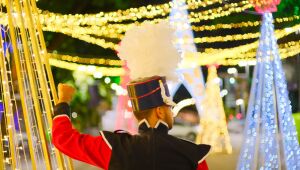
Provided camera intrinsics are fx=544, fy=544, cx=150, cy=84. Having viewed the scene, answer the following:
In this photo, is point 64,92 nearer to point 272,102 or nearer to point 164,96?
point 164,96

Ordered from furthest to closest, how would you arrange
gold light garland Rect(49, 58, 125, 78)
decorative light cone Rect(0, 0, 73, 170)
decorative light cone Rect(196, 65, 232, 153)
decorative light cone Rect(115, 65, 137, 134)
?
decorative light cone Rect(196, 65, 232, 153)
decorative light cone Rect(115, 65, 137, 134)
gold light garland Rect(49, 58, 125, 78)
decorative light cone Rect(0, 0, 73, 170)

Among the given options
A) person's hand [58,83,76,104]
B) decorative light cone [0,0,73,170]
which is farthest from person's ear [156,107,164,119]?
decorative light cone [0,0,73,170]

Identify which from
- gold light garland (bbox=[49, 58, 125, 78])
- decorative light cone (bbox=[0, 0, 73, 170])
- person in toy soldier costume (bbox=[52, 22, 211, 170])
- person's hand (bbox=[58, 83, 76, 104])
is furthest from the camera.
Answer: gold light garland (bbox=[49, 58, 125, 78])

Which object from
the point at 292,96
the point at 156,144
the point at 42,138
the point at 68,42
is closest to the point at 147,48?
the point at 156,144

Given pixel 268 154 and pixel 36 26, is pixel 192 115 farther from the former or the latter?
pixel 36 26

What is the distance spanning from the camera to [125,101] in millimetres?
8242

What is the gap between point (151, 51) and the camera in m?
1.89

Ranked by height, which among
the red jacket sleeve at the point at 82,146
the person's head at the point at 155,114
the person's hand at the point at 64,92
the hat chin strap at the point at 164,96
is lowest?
the red jacket sleeve at the point at 82,146

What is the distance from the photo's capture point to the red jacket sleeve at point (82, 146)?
1869mm

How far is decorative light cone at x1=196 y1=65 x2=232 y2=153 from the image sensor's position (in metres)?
8.95

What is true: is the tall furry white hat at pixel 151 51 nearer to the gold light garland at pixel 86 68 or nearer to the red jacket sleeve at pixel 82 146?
the red jacket sleeve at pixel 82 146

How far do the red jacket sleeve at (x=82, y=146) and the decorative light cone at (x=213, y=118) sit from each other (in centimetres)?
713

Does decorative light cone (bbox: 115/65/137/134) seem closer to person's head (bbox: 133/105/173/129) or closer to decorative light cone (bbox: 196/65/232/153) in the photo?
decorative light cone (bbox: 196/65/232/153)

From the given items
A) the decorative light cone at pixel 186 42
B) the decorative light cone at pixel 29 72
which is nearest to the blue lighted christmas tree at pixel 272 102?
the decorative light cone at pixel 186 42
